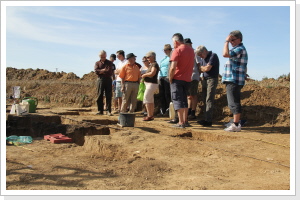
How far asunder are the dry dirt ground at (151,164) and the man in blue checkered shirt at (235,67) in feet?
2.45

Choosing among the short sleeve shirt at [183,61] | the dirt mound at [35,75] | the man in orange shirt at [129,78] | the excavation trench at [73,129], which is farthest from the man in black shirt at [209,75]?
the dirt mound at [35,75]

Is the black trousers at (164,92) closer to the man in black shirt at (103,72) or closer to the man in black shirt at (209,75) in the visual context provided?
the man in black shirt at (103,72)

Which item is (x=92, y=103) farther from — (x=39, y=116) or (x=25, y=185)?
(x=25, y=185)

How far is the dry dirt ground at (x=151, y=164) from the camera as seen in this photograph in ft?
10.6

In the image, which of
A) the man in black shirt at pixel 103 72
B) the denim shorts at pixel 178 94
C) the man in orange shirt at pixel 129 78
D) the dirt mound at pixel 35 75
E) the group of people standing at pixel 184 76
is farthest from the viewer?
the dirt mound at pixel 35 75

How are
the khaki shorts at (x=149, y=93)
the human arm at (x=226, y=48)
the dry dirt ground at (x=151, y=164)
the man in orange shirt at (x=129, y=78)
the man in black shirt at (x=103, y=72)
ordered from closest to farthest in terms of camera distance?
the dry dirt ground at (x=151, y=164)
the human arm at (x=226, y=48)
the khaki shorts at (x=149, y=93)
the man in orange shirt at (x=129, y=78)
the man in black shirt at (x=103, y=72)

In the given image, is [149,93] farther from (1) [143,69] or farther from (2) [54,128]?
(2) [54,128]

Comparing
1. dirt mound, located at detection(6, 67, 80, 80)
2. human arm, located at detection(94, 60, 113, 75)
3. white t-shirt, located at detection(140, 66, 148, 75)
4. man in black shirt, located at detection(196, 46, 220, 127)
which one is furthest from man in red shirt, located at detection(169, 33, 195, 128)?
dirt mound, located at detection(6, 67, 80, 80)

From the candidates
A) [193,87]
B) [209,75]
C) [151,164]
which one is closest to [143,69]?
[193,87]

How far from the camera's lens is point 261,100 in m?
8.10

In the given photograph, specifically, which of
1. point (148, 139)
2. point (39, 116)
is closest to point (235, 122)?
point (148, 139)

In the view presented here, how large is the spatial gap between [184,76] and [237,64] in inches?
41.5

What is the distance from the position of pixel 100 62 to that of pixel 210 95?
3338mm

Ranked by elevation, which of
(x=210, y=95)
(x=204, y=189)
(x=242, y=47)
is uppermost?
(x=242, y=47)
